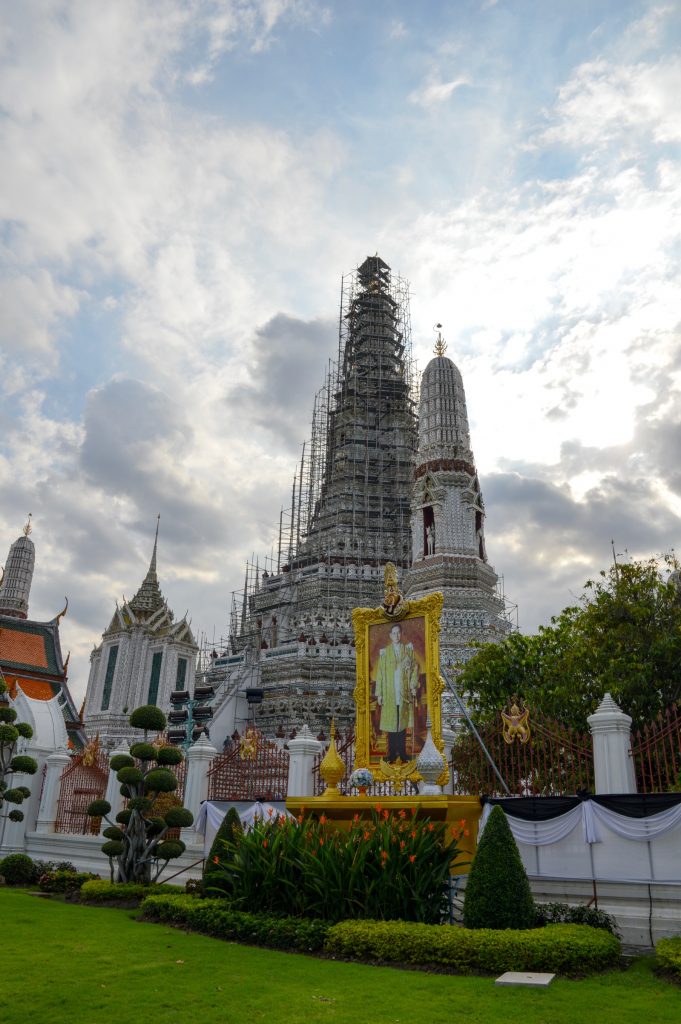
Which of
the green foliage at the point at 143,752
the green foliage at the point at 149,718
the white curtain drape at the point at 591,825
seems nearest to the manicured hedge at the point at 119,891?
the green foliage at the point at 143,752

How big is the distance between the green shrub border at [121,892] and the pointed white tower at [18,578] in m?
40.3

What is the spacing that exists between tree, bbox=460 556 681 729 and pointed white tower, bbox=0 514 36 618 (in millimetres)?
39218

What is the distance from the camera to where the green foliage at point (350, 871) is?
32.2ft

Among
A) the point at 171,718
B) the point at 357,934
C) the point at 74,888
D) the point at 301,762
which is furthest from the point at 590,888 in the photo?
the point at 171,718

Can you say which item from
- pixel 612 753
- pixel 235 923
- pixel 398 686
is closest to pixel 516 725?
pixel 612 753

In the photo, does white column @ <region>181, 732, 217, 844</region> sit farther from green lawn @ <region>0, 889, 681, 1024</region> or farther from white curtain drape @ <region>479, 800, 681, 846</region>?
white curtain drape @ <region>479, 800, 681, 846</region>

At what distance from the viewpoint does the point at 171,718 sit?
36969mm

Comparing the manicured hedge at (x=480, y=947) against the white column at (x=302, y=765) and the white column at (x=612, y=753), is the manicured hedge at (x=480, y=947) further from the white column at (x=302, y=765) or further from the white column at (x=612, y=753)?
the white column at (x=302, y=765)

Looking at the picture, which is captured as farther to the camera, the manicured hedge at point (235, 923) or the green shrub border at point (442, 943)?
the manicured hedge at point (235, 923)

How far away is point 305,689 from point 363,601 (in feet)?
23.8

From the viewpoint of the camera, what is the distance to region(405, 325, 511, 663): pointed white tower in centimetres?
3581

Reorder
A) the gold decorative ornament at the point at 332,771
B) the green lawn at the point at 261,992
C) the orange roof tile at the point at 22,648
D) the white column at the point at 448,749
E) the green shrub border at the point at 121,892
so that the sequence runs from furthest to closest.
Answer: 1. the orange roof tile at the point at 22,648
2. the white column at the point at 448,749
3. the green shrub border at the point at 121,892
4. the gold decorative ornament at the point at 332,771
5. the green lawn at the point at 261,992

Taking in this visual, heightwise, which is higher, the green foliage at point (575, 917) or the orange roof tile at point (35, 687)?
the orange roof tile at point (35, 687)

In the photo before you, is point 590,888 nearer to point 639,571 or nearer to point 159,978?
point 159,978
